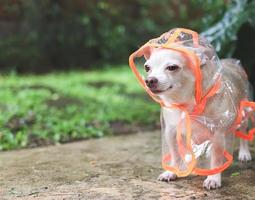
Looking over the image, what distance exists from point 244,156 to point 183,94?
1.06m

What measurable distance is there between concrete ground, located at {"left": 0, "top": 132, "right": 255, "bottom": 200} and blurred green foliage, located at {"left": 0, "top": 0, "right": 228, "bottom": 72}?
18.4ft

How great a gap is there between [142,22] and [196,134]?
788cm

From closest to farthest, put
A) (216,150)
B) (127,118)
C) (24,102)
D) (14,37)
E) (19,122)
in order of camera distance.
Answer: (216,150) → (19,122) → (127,118) → (24,102) → (14,37)

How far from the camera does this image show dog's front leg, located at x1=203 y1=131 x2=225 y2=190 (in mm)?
3037

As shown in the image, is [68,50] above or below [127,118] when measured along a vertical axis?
above

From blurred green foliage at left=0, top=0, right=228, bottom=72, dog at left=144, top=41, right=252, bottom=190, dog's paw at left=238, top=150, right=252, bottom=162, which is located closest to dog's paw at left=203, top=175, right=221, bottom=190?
dog at left=144, top=41, right=252, bottom=190

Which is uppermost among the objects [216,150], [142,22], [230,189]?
[142,22]

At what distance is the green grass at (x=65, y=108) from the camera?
4680mm

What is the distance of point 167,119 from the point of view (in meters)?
3.15

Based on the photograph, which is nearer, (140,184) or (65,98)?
(140,184)

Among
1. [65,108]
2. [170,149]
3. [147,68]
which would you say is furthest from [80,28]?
[147,68]

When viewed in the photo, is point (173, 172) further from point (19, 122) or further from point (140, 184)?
point (19, 122)

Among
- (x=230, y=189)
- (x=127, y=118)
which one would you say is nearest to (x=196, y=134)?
(x=230, y=189)

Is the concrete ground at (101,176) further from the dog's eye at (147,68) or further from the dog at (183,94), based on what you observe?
the dog's eye at (147,68)
